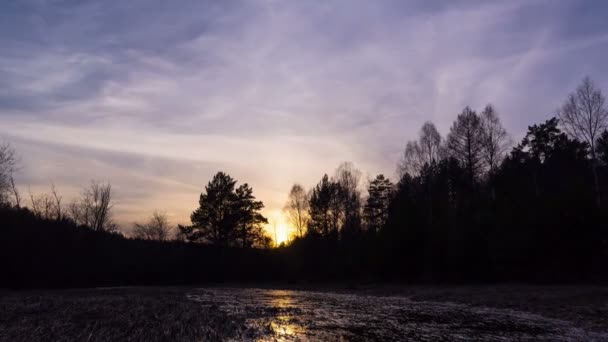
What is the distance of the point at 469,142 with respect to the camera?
4728cm

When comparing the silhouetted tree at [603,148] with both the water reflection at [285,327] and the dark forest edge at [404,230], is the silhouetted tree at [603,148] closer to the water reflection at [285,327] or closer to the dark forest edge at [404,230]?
the dark forest edge at [404,230]

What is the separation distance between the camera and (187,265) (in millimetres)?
64750

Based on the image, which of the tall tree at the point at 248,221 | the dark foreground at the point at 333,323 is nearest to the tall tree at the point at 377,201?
the tall tree at the point at 248,221

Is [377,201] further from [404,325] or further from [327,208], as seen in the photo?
[404,325]

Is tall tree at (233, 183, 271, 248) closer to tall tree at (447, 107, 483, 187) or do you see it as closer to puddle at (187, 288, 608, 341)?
tall tree at (447, 107, 483, 187)

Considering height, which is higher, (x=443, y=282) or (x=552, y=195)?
(x=552, y=195)

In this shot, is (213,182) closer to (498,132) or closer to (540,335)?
(498,132)

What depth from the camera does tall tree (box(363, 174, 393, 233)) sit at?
215ft

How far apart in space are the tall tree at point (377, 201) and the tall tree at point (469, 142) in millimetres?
17986

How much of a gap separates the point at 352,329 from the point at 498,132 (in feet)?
120

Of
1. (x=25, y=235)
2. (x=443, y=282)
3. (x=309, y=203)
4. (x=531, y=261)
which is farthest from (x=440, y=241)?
(x=25, y=235)

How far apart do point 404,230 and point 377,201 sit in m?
17.7

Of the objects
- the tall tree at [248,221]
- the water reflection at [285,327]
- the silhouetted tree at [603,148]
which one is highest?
the silhouetted tree at [603,148]

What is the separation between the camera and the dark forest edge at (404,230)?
36.6 meters
